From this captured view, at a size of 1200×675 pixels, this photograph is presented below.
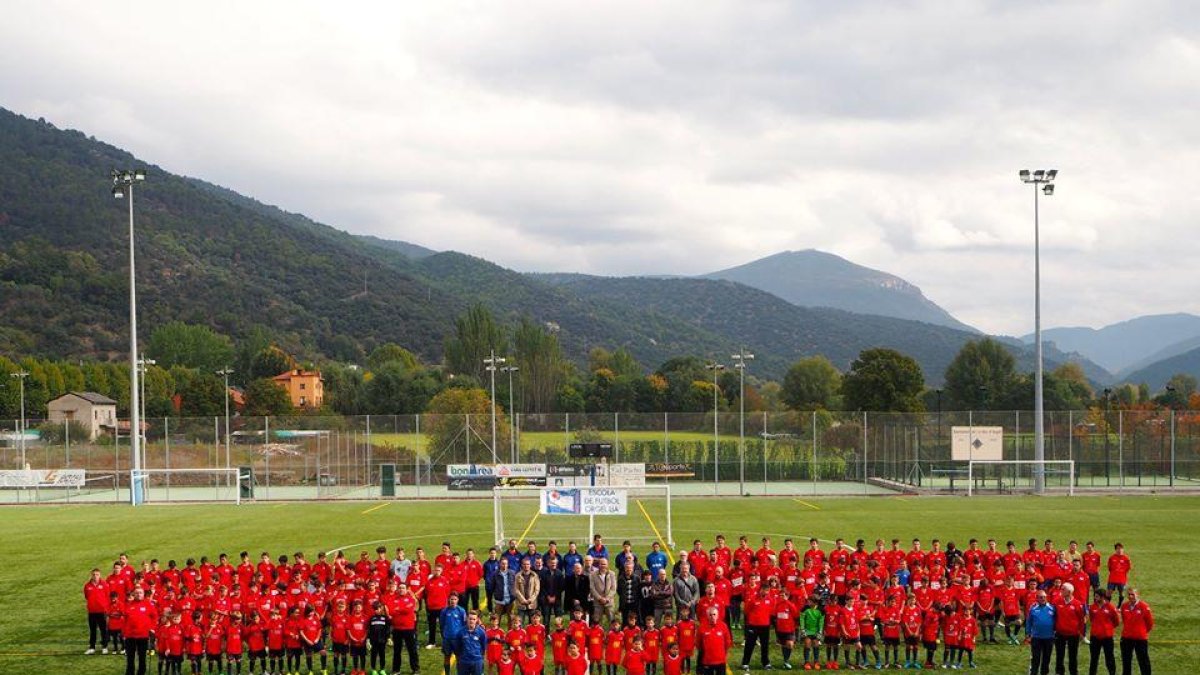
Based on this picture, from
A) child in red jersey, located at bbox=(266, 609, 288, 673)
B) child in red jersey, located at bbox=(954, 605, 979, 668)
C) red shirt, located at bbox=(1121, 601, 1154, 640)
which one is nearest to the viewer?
red shirt, located at bbox=(1121, 601, 1154, 640)

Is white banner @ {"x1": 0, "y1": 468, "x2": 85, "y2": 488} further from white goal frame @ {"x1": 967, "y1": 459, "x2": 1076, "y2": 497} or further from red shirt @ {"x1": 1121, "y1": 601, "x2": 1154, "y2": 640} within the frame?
red shirt @ {"x1": 1121, "y1": 601, "x2": 1154, "y2": 640}

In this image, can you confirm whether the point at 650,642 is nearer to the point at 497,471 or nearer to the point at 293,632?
the point at 293,632

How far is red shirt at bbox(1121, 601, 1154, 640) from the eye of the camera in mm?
15734

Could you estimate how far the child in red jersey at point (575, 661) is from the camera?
593 inches

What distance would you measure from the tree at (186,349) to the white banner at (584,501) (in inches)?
4148

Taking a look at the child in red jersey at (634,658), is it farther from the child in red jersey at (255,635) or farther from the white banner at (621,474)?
the white banner at (621,474)

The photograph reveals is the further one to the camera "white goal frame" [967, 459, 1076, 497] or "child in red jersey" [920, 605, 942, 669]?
"white goal frame" [967, 459, 1076, 497]

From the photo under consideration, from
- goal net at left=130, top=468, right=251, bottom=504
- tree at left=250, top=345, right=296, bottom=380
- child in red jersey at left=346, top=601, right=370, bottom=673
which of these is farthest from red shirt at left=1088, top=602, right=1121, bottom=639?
tree at left=250, top=345, right=296, bottom=380

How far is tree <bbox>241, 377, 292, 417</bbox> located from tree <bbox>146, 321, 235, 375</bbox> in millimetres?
28919

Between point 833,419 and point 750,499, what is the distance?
10.4 metres

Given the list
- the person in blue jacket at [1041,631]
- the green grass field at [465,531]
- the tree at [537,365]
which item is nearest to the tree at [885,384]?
the tree at [537,365]

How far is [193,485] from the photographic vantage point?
5228 centimetres

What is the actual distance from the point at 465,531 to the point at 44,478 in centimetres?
2448

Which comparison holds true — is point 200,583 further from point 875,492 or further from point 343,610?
point 875,492
